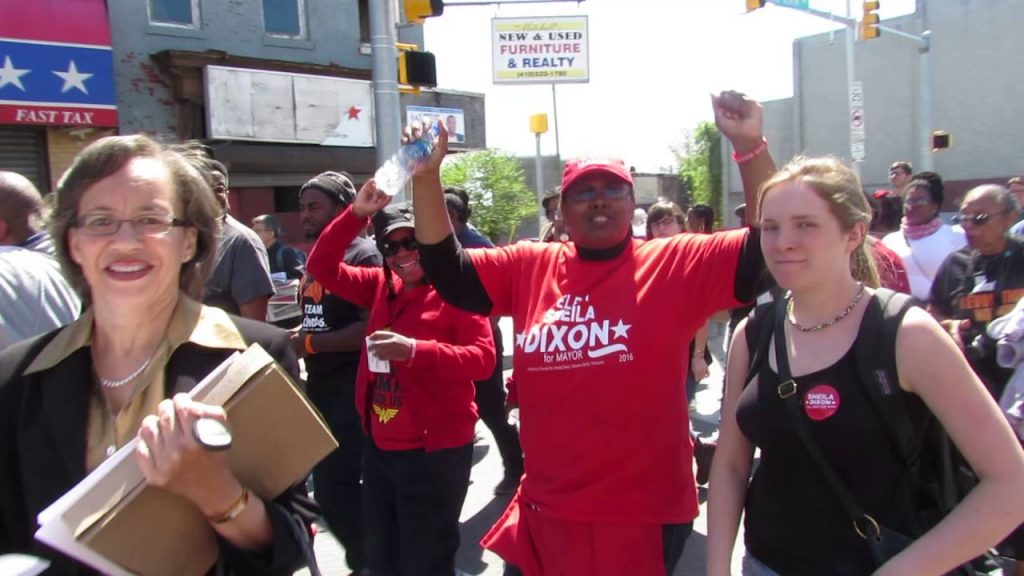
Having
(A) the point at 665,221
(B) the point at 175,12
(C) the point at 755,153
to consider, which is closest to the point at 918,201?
(A) the point at 665,221

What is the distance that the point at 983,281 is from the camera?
419 centimetres

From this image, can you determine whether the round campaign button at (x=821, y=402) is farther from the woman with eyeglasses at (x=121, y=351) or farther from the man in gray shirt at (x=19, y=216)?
the man in gray shirt at (x=19, y=216)

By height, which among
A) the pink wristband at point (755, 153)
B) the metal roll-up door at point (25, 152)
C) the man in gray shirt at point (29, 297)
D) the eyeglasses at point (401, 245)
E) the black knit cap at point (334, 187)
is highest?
the metal roll-up door at point (25, 152)

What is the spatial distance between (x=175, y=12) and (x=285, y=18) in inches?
81.2

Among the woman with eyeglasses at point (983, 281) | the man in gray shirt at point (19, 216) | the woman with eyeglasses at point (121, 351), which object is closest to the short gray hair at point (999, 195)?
the woman with eyeglasses at point (983, 281)

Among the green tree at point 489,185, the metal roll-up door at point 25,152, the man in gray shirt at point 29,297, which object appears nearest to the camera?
the man in gray shirt at point 29,297

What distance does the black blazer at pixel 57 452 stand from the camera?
68.4 inches

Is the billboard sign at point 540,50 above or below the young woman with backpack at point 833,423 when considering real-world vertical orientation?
above

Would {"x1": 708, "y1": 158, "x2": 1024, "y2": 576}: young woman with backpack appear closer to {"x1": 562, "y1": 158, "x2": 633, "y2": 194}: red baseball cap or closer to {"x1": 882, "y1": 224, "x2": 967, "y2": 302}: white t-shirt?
{"x1": 562, "y1": 158, "x2": 633, "y2": 194}: red baseball cap

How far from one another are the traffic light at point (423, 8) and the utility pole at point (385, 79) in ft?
2.38

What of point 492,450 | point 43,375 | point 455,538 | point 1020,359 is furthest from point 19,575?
point 492,450

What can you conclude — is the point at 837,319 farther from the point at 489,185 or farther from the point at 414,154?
the point at 489,185

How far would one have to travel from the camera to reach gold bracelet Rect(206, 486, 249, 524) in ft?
5.32

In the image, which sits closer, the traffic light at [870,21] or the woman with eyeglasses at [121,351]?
the woman with eyeglasses at [121,351]
